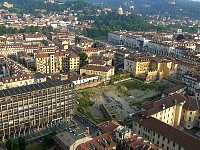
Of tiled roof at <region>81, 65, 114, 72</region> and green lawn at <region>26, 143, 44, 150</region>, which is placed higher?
tiled roof at <region>81, 65, 114, 72</region>

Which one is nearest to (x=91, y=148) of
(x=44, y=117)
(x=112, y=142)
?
(x=112, y=142)

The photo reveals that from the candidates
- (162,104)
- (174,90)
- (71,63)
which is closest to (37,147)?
(162,104)

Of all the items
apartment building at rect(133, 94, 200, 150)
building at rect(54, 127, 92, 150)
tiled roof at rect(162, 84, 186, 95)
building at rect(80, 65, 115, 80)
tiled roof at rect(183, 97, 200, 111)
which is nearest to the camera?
building at rect(54, 127, 92, 150)

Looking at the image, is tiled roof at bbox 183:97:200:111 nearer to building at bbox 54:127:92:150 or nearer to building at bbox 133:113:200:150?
building at bbox 133:113:200:150

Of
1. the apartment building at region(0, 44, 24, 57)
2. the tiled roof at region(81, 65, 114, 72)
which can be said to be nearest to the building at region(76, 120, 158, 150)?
the tiled roof at region(81, 65, 114, 72)

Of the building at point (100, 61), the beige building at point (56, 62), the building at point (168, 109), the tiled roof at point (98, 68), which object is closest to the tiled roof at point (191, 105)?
the building at point (168, 109)

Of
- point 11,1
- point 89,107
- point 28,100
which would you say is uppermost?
point 11,1

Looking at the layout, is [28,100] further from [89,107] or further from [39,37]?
[39,37]
